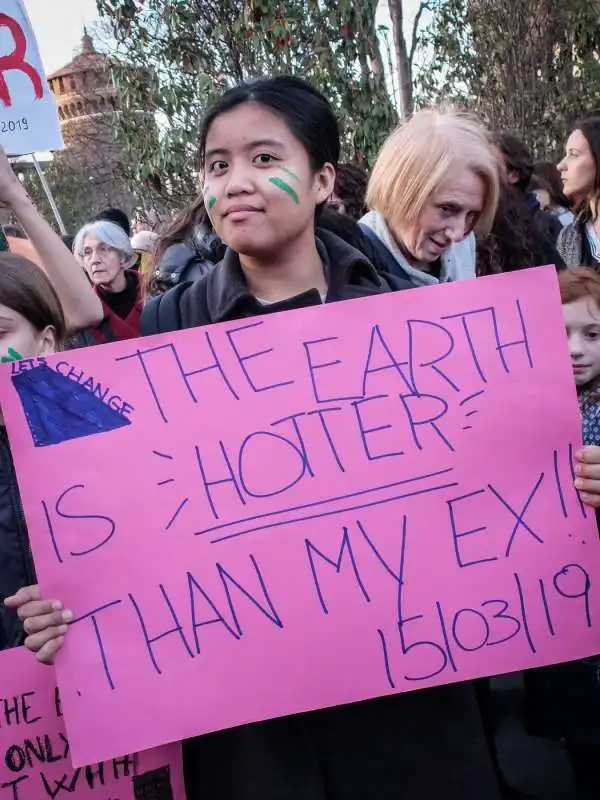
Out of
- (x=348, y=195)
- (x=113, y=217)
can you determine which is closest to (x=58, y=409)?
(x=348, y=195)

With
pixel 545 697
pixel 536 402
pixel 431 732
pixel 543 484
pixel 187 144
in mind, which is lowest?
pixel 545 697

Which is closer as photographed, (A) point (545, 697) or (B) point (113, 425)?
(B) point (113, 425)

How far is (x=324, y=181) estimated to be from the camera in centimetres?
145

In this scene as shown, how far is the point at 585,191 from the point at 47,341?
104 inches

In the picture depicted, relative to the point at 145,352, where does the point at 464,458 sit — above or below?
below

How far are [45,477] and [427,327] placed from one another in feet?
2.22

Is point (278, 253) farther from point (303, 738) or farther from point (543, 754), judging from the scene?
point (543, 754)

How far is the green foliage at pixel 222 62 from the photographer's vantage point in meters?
5.66

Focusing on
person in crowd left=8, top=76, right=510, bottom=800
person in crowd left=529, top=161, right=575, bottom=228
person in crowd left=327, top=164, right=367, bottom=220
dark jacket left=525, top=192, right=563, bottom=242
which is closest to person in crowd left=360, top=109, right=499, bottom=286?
person in crowd left=8, top=76, right=510, bottom=800

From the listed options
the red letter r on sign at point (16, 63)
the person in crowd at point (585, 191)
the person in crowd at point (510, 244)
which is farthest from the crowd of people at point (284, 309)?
the person in crowd at point (585, 191)

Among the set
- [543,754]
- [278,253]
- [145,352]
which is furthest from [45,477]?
[543,754]

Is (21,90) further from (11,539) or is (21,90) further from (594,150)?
(594,150)

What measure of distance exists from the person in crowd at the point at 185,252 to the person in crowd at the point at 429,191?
0.52 metres

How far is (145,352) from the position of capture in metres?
1.25
